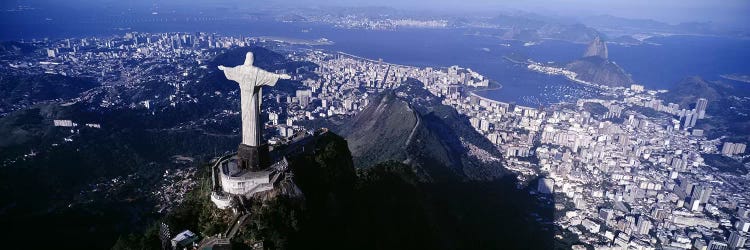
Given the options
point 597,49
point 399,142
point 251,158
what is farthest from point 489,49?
point 251,158

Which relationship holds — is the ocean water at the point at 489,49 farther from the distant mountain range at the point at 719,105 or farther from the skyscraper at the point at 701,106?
the skyscraper at the point at 701,106

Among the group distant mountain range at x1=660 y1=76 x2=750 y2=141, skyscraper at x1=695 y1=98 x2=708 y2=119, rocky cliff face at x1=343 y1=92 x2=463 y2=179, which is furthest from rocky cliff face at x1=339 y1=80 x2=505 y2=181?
skyscraper at x1=695 y1=98 x2=708 y2=119

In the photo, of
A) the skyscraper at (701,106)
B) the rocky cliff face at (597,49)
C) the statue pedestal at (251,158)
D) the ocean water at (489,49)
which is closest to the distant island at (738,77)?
the ocean water at (489,49)

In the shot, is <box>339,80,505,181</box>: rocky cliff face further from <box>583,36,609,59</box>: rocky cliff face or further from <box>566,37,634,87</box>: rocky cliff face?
<box>583,36,609,59</box>: rocky cliff face

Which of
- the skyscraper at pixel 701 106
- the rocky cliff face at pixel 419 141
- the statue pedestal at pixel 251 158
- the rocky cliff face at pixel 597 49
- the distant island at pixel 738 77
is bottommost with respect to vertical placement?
the rocky cliff face at pixel 419 141

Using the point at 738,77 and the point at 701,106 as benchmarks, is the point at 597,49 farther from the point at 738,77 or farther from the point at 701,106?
the point at 701,106
